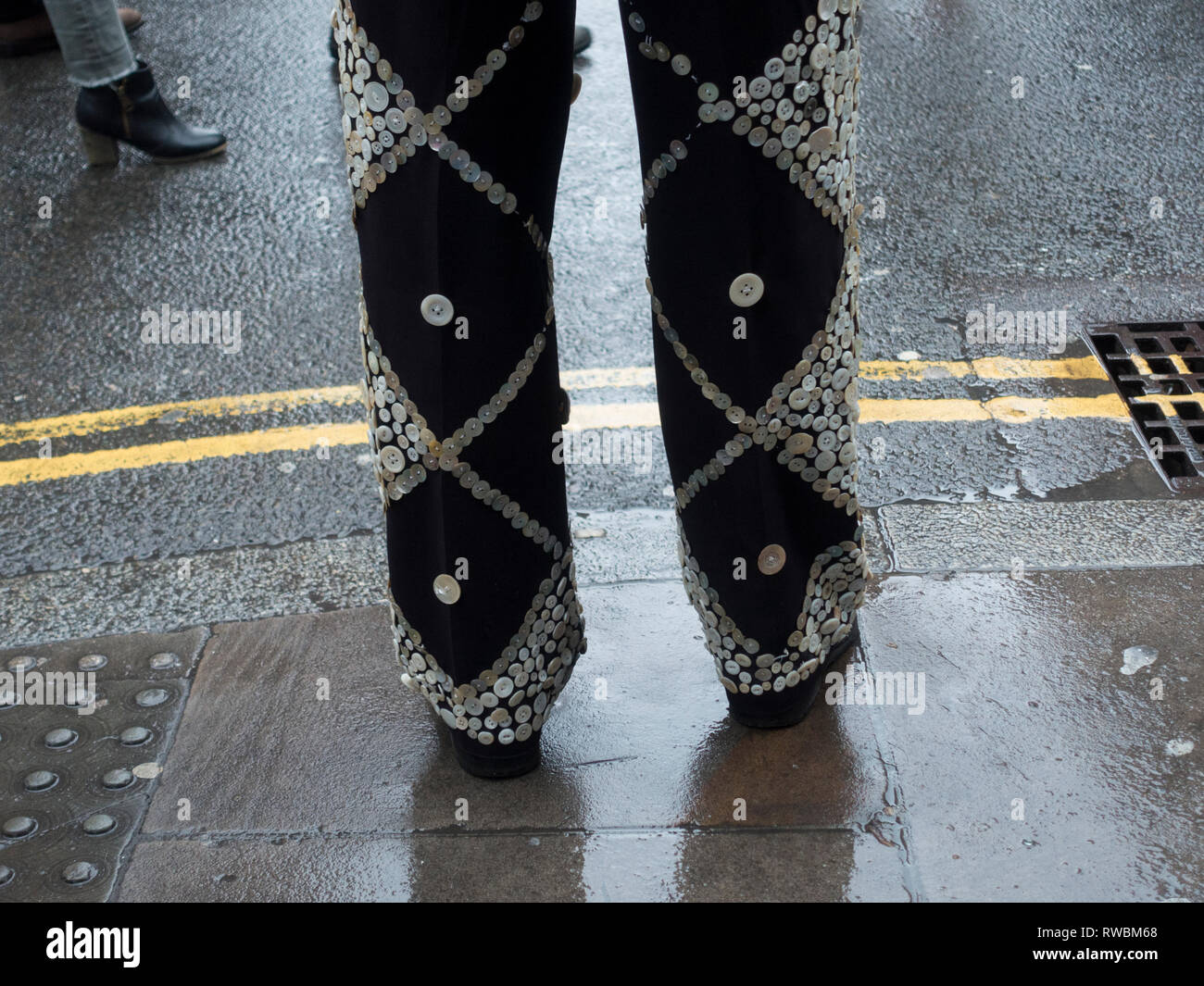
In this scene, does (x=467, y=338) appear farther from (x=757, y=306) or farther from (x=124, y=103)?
(x=124, y=103)

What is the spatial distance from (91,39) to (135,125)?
31 cm

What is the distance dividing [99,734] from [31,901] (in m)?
0.36

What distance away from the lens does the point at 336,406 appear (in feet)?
10.2

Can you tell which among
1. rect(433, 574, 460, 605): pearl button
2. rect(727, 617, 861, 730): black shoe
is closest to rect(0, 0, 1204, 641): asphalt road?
rect(727, 617, 861, 730): black shoe

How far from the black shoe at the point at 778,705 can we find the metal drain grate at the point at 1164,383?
3.62 feet

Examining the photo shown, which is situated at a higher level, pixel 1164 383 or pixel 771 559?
pixel 771 559

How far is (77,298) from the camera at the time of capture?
11.7ft

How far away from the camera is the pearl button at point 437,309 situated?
62.8 inches

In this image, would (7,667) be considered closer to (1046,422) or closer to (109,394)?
(109,394)

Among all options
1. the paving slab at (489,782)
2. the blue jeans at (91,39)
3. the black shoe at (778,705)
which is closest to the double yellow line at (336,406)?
the paving slab at (489,782)

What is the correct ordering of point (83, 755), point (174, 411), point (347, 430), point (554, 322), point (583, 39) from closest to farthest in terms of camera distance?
point (554, 322) → point (83, 755) → point (347, 430) → point (174, 411) → point (583, 39)

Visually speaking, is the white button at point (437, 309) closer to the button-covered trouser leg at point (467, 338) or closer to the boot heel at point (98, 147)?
the button-covered trouser leg at point (467, 338)

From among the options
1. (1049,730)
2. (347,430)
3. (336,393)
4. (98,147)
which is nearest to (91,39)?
(98,147)
